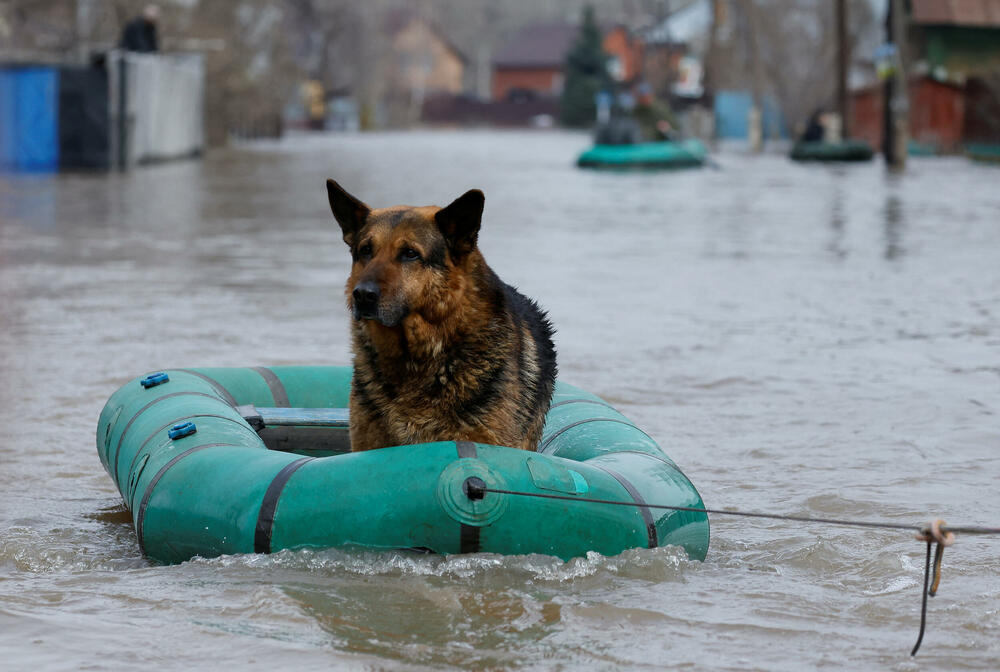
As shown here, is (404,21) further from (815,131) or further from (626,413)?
(626,413)

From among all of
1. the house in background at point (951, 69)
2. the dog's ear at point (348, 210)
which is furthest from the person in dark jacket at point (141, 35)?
the dog's ear at point (348, 210)

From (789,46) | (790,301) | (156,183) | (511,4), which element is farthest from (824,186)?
(511,4)

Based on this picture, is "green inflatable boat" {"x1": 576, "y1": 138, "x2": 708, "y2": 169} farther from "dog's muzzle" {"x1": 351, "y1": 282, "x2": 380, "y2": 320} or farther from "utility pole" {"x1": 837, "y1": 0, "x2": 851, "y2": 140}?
"dog's muzzle" {"x1": 351, "y1": 282, "x2": 380, "y2": 320}

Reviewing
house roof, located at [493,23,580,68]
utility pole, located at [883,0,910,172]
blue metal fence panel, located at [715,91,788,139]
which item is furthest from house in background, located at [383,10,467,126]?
utility pole, located at [883,0,910,172]

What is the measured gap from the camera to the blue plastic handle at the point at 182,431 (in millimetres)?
6402

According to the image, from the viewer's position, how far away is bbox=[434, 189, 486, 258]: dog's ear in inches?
229

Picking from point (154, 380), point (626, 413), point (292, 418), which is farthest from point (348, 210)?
point (626, 413)

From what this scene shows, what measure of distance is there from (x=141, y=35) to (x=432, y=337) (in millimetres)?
30704

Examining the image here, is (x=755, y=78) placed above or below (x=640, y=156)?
above

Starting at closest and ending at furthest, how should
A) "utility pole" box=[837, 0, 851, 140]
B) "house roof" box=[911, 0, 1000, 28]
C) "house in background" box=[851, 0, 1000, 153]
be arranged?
"utility pole" box=[837, 0, 851, 140], "house in background" box=[851, 0, 1000, 153], "house roof" box=[911, 0, 1000, 28]

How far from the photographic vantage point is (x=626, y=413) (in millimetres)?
9555

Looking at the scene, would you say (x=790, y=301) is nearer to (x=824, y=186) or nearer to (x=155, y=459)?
(x=155, y=459)

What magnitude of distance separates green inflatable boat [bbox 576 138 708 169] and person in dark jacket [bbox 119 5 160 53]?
1144 cm

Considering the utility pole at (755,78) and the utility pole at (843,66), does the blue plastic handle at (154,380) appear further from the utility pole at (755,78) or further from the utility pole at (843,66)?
the utility pole at (755,78)
